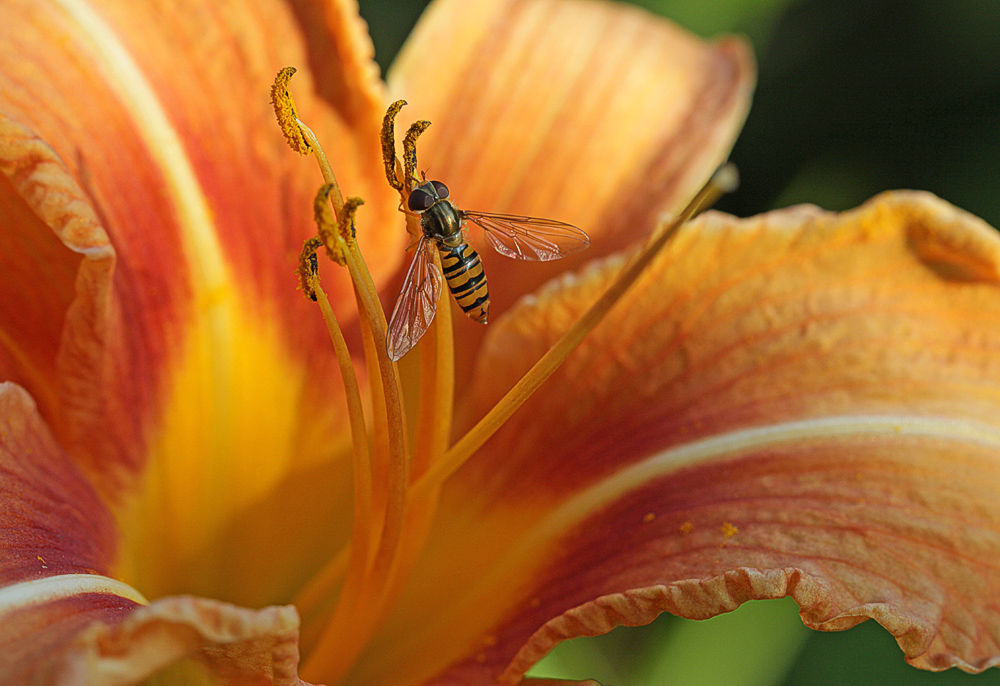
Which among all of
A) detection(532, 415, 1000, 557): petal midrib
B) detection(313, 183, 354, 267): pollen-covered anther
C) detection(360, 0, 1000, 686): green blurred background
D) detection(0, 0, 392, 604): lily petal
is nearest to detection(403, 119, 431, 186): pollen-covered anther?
detection(313, 183, 354, 267): pollen-covered anther

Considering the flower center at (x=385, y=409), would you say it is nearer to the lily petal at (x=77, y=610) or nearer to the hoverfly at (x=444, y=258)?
the hoverfly at (x=444, y=258)

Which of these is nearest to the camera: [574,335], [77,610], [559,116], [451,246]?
[77,610]

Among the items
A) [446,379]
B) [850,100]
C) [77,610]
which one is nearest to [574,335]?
[446,379]

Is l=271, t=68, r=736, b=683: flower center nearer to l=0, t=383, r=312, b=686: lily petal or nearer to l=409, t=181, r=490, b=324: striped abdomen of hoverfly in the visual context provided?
l=409, t=181, r=490, b=324: striped abdomen of hoverfly

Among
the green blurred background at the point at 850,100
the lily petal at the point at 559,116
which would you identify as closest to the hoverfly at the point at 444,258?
the lily petal at the point at 559,116

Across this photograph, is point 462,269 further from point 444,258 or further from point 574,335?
point 574,335

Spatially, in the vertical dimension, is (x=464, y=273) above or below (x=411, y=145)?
below
